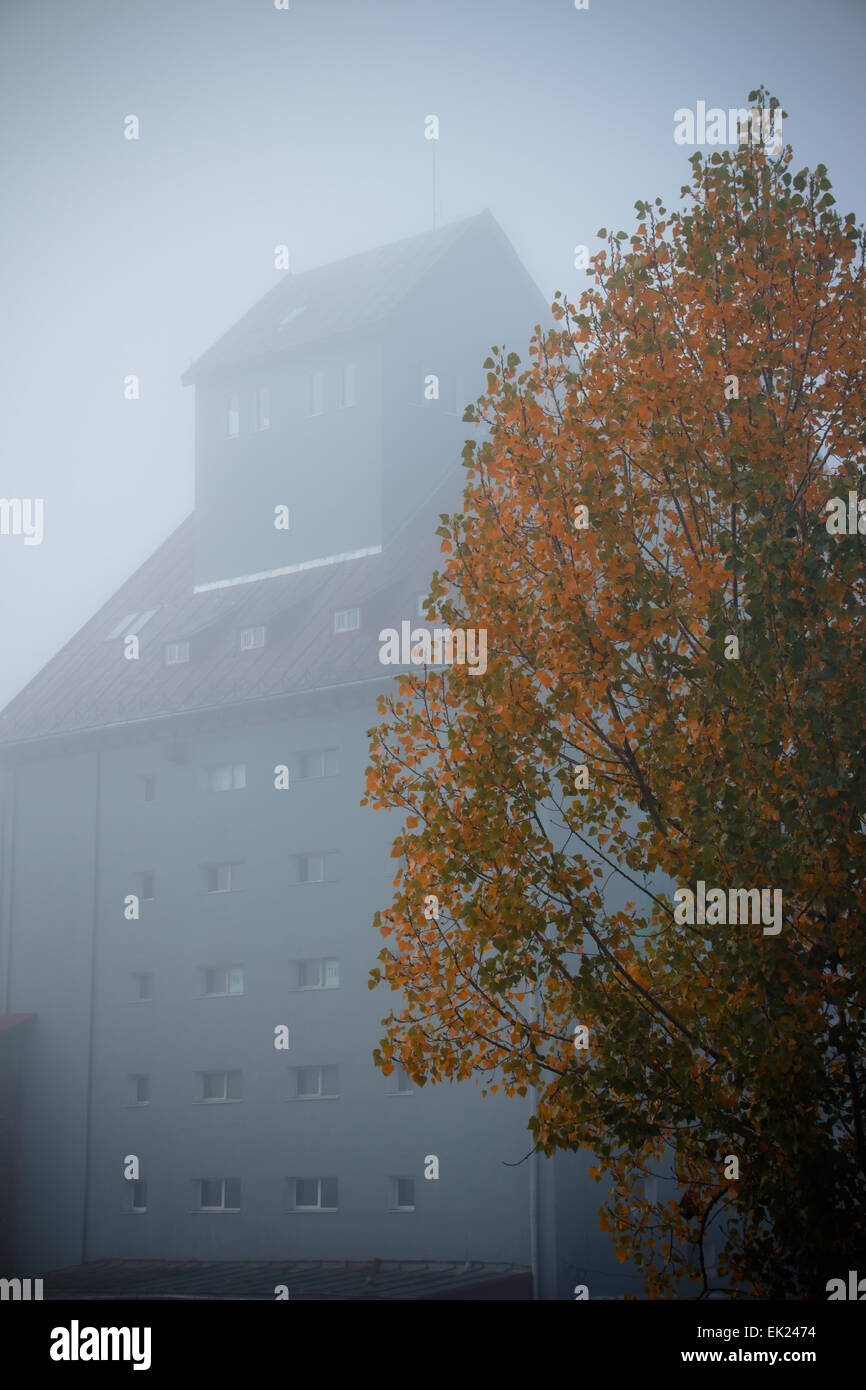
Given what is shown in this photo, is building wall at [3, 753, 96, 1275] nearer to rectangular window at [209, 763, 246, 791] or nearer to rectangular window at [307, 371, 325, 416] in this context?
rectangular window at [209, 763, 246, 791]

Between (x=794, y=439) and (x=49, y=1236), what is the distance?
115 ft

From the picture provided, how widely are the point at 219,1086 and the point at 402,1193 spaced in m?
6.71

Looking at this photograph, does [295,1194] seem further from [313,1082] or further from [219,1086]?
[219,1086]

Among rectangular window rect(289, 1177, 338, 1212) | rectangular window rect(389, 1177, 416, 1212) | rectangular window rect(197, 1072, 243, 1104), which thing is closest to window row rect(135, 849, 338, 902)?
rectangular window rect(197, 1072, 243, 1104)

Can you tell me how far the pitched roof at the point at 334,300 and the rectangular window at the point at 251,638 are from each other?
8.73 metres

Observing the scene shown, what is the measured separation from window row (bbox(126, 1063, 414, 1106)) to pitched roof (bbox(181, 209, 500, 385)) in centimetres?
2045

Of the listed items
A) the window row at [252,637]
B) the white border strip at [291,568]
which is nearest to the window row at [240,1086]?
the window row at [252,637]

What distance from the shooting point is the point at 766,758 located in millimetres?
8648

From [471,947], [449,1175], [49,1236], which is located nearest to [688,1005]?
[471,947]

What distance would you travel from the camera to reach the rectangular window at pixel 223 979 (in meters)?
37.2

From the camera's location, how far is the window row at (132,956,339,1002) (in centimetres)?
3528

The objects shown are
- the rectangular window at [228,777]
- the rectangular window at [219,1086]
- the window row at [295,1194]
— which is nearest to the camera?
the window row at [295,1194]

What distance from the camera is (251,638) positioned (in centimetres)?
4125

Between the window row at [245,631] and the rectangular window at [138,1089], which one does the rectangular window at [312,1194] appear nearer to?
the rectangular window at [138,1089]
